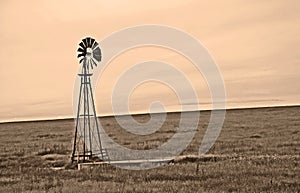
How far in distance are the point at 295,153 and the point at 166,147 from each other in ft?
33.3

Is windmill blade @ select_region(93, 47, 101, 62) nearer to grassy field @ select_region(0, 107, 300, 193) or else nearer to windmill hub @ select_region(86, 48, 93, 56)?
windmill hub @ select_region(86, 48, 93, 56)

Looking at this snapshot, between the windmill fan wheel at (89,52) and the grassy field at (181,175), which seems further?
the windmill fan wheel at (89,52)

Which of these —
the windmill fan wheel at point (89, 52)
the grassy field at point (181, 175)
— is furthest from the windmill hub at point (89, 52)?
the grassy field at point (181, 175)

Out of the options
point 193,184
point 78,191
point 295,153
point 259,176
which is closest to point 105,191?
point 78,191

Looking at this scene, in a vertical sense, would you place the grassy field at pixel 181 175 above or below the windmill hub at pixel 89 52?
below

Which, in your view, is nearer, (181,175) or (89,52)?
(181,175)

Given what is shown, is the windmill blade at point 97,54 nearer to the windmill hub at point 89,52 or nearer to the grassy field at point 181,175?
the windmill hub at point 89,52

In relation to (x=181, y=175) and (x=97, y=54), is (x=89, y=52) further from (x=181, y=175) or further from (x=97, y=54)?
(x=181, y=175)

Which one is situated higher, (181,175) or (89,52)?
(89,52)

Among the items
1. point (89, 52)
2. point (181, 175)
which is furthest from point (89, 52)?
point (181, 175)

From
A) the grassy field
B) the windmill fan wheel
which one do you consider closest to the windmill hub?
the windmill fan wheel

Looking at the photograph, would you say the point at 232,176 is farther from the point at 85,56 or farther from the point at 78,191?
the point at 85,56

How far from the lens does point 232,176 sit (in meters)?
20.5

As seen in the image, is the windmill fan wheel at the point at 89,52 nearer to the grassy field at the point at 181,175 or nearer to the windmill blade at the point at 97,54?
the windmill blade at the point at 97,54
